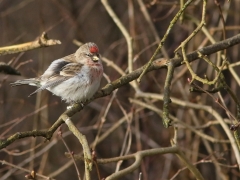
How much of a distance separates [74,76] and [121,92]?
376 centimetres

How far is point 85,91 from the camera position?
4.94m

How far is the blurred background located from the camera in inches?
300

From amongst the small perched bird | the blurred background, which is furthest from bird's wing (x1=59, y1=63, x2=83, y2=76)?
the blurred background

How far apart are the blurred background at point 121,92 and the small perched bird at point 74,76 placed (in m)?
1.65

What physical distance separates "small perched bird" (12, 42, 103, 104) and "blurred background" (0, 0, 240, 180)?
1647mm

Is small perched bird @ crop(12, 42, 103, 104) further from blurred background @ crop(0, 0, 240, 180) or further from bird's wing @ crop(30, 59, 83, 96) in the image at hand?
blurred background @ crop(0, 0, 240, 180)

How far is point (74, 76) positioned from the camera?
5.28m

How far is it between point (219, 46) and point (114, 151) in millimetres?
4989

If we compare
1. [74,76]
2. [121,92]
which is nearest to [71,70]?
[74,76]

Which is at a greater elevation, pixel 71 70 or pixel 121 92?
pixel 121 92

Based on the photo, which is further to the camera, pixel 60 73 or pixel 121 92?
pixel 121 92

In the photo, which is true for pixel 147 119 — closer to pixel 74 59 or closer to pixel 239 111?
pixel 74 59

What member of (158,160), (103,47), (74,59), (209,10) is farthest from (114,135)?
(74,59)

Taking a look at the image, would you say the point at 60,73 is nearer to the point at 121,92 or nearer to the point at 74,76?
the point at 74,76
